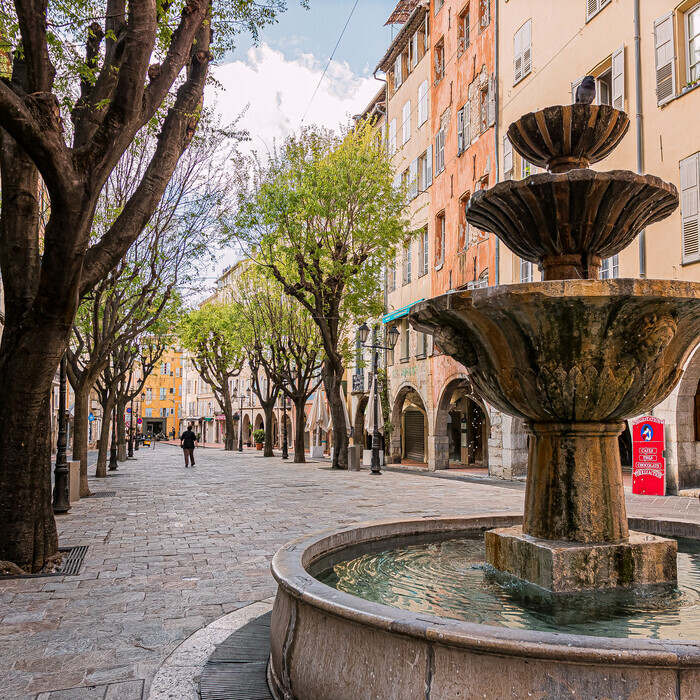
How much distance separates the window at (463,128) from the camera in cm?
2400

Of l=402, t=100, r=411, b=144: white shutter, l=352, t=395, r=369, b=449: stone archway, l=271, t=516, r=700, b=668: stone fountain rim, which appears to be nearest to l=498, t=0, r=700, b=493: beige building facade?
l=271, t=516, r=700, b=668: stone fountain rim

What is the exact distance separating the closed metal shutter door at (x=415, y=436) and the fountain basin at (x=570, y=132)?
25.5m

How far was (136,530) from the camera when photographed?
33.5ft

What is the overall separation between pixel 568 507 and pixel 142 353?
30824 millimetres

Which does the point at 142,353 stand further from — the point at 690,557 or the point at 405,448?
the point at 690,557

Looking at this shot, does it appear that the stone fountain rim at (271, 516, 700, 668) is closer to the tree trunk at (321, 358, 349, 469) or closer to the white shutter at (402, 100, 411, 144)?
the tree trunk at (321, 358, 349, 469)

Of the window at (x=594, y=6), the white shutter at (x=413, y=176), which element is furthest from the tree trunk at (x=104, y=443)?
the window at (x=594, y=6)

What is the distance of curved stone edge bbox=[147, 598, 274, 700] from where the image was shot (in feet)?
12.4

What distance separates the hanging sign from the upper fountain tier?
33.4 ft

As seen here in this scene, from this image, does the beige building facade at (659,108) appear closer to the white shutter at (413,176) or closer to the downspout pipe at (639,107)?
the downspout pipe at (639,107)

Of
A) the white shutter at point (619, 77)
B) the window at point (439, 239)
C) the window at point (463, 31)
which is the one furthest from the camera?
the window at point (439, 239)

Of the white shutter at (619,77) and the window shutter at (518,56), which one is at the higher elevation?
the window shutter at (518,56)

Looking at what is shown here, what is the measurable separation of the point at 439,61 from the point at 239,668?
2746 centimetres

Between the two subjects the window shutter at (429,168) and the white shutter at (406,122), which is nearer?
the window shutter at (429,168)
